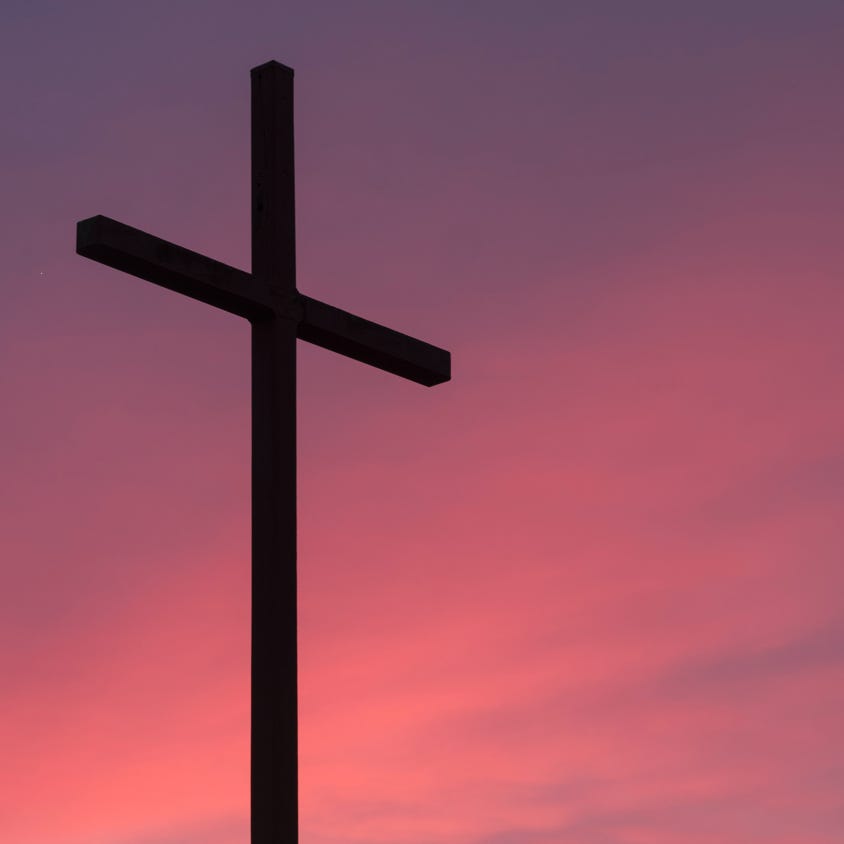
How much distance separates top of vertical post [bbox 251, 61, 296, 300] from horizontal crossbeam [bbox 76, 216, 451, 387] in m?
0.16

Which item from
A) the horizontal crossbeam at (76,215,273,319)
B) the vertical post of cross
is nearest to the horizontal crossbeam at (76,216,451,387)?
the horizontal crossbeam at (76,215,273,319)

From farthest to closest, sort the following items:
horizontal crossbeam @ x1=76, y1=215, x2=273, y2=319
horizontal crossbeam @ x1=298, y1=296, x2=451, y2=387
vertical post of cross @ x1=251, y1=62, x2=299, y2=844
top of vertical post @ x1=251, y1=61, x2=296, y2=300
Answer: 1. horizontal crossbeam @ x1=298, y1=296, x2=451, y2=387
2. top of vertical post @ x1=251, y1=61, x2=296, y2=300
3. horizontal crossbeam @ x1=76, y1=215, x2=273, y2=319
4. vertical post of cross @ x1=251, y1=62, x2=299, y2=844

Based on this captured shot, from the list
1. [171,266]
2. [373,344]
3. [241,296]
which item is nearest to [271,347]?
[241,296]

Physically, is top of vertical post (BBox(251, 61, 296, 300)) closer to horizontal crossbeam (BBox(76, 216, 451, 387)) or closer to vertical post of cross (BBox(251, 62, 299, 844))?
vertical post of cross (BBox(251, 62, 299, 844))

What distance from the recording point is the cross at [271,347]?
27.6 ft

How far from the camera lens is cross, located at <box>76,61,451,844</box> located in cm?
Answer: 841

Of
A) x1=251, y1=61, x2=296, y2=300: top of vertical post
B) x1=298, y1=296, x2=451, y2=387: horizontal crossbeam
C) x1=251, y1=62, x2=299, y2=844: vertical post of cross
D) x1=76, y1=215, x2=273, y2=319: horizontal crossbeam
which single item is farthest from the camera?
x1=298, y1=296, x2=451, y2=387: horizontal crossbeam

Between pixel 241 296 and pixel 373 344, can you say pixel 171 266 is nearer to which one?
pixel 241 296

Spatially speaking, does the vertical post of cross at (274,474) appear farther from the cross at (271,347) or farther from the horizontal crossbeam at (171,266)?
the horizontal crossbeam at (171,266)

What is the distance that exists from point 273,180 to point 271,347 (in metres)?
1.04

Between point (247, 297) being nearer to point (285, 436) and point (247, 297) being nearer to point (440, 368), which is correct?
point (285, 436)

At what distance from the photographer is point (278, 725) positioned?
332 inches

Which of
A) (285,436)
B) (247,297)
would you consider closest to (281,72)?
(247,297)

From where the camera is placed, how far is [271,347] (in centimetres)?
922
